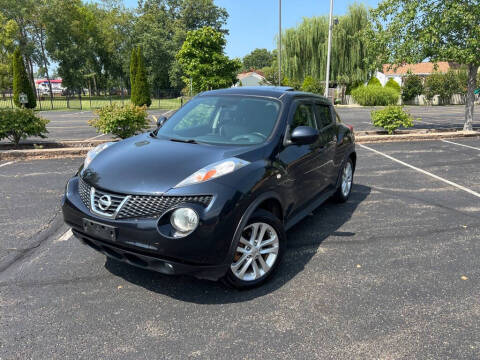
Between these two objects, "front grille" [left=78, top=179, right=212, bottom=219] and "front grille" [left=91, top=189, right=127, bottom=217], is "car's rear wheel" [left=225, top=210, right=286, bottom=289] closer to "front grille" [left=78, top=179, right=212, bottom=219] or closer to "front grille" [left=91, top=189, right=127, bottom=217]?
"front grille" [left=78, top=179, right=212, bottom=219]

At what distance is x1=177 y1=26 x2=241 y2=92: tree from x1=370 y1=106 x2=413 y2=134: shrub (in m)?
14.0

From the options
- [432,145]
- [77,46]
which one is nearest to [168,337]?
[432,145]

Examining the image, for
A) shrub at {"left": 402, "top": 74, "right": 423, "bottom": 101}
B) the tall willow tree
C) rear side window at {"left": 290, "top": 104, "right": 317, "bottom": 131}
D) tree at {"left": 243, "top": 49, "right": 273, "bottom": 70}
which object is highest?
tree at {"left": 243, "top": 49, "right": 273, "bottom": 70}

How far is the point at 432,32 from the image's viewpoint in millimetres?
11734

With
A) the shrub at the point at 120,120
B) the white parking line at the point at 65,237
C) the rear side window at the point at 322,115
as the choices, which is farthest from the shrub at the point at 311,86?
the white parking line at the point at 65,237

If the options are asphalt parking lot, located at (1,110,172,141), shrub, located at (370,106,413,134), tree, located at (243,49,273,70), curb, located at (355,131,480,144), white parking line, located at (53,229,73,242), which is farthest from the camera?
tree, located at (243,49,273,70)

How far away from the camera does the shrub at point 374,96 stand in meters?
34.8

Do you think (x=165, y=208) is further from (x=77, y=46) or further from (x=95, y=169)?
(x=77, y=46)

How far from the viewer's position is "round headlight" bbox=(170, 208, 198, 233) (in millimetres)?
2619

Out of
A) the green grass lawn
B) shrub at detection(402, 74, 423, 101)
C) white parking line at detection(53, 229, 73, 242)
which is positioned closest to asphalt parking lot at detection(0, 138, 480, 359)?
white parking line at detection(53, 229, 73, 242)

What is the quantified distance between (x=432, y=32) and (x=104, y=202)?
12526 mm

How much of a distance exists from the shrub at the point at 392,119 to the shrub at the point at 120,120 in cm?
795

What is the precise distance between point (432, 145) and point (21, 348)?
11761 millimetres

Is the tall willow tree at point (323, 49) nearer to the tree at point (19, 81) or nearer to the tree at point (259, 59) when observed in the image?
the tree at point (19, 81)
